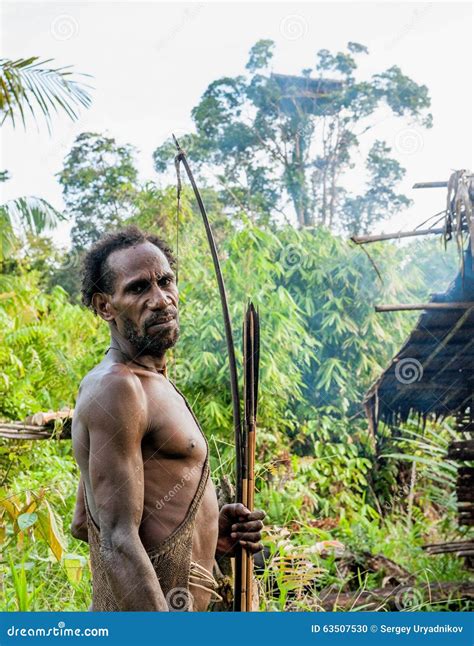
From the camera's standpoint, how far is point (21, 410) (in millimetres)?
4133

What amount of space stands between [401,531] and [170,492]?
12.0 feet

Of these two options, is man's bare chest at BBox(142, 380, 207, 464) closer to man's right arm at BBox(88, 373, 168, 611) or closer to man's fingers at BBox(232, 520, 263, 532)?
man's right arm at BBox(88, 373, 168, 611)

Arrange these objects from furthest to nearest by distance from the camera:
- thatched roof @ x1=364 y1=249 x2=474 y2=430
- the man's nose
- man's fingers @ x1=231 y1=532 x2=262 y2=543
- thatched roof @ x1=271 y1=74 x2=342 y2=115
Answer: thatched roof @ x1=271 y1=74 x2=342 y2=115 < thatched roof @ x1=364 y1=249 x2=474 y2=430 < man's fingers @ x1=231 y1=532 x2=262 y2=543 < the man's nose

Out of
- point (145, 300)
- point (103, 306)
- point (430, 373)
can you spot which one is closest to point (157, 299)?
point (145, 300)

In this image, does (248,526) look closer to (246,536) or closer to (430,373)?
(246,536)

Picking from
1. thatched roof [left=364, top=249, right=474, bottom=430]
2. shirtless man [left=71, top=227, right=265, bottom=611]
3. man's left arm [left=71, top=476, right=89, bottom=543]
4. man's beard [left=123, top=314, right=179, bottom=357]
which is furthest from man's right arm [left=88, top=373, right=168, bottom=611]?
thatched roof [left=364, top=249, right=474, bottom=430]

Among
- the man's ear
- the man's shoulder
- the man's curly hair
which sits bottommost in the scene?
the man's shoulder

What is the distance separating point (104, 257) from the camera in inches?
56.3

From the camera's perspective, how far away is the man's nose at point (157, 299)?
1.34m

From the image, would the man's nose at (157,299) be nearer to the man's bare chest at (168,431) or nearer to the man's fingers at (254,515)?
the man's bare chest at (168,431)

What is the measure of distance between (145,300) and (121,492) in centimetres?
32

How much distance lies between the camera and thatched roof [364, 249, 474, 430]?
3322 millimetres

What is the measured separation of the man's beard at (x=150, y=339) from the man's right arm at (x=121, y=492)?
4.6 inches

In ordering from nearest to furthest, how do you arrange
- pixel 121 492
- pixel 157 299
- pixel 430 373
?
1. pixel 121 492
2. pixel 157 299
3. pixel 430 373
